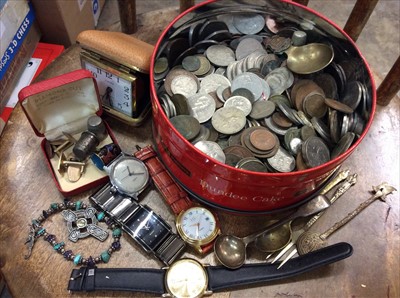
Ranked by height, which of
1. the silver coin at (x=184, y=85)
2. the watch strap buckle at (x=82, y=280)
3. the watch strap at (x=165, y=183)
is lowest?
A: the watch strap buckle at (x=82, y=280)

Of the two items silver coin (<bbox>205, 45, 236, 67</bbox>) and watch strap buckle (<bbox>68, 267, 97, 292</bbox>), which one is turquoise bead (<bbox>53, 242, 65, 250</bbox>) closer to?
Result: watch strap buckle (<bbox>68, 267, 97, 292</bbox>)

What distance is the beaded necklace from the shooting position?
0.65 m

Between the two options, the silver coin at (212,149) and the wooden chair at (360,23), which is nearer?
the silver coin at (212,149)

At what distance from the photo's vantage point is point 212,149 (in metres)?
0.63

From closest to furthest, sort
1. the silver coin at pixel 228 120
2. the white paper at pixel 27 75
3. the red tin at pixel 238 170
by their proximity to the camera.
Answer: the red tin at pixel 238 170, the silver coin at pixel 228 120, the white paper at pixel 27 75

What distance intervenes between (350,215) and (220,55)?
1.25ft

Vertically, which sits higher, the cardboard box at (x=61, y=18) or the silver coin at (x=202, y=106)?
the silver coin at (x=202, y=106)

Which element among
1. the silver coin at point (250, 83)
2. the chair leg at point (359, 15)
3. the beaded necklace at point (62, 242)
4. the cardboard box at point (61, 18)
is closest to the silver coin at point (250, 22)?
the silver coin at point (250, 83)

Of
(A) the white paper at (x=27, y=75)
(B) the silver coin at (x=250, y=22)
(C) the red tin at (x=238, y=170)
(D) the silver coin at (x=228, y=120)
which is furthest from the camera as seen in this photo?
(A) the white paper at (x=27, y=75)

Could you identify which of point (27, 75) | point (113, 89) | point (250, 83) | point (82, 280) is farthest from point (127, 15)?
point (82, 280)

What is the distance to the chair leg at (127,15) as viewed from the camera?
0.86 meters

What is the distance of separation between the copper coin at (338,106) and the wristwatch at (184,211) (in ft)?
0.89

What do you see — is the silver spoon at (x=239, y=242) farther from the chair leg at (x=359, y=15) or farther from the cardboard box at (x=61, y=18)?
the cardboard box at (x=61, y=18)

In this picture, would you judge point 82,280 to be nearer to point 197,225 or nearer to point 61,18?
point 197,225
